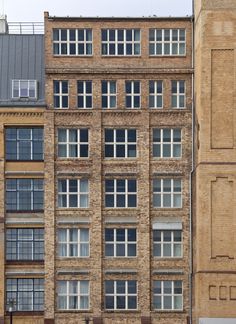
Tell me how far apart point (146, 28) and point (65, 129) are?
797 cm

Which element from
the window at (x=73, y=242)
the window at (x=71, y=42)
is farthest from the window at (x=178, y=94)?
the window at (x=73, y=242)

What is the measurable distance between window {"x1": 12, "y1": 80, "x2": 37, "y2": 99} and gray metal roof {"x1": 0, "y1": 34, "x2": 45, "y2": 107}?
0.91 ft

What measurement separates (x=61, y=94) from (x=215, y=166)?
418 inches

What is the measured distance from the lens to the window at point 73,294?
59.5 m

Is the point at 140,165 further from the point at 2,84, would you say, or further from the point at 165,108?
the point at 2,84

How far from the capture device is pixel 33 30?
6619 cm

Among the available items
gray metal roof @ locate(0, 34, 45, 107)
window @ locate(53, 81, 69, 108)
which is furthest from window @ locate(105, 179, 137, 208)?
gray metal roof @ locate(0, 34, 45, 107)

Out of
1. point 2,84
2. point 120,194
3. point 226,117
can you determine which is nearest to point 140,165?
point 120,194

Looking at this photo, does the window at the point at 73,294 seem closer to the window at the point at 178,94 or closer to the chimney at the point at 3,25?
the window at the point at 178,94

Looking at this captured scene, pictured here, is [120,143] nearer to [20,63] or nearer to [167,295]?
[20,63]

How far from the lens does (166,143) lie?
60531 millimetres

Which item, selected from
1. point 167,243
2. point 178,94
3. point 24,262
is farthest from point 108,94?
point 24,262

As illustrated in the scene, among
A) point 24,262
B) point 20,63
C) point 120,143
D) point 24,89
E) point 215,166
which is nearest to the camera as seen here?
point 215,166

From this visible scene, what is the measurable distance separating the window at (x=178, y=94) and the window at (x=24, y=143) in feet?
27.6
